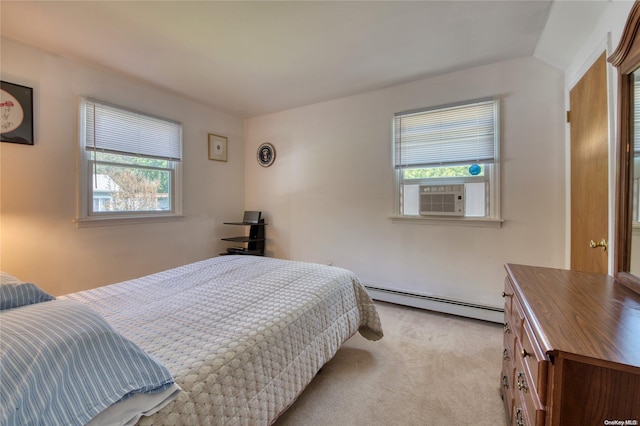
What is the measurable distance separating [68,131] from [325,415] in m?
3.12

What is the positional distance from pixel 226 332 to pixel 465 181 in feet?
8.31

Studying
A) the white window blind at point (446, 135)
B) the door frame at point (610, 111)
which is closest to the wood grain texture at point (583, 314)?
the door frame at point (610, 111)

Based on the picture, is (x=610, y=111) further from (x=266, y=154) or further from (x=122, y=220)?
(x=122, y=220)

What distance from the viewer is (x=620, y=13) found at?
140 cm

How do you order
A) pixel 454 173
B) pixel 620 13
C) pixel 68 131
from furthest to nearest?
pixel 454 173 → pixel 68 131 → pixel 620 13

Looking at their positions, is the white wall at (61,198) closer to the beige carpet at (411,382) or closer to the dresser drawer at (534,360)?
the beige carpet at (411,382)

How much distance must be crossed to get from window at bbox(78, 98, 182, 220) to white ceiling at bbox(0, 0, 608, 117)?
48cm

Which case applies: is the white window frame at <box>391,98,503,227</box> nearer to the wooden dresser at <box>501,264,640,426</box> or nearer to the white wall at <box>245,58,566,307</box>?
the white wall at <box>245,58,566,307</box>

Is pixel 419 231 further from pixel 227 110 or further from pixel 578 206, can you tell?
pixel 227 110

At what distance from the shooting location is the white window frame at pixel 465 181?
8.13 ft

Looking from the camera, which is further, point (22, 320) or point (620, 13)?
point (620, 13)

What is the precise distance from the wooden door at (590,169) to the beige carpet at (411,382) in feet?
3.15

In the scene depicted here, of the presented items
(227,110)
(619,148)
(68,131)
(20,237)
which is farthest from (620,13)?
(20,237)

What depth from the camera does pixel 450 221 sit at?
8.88 feet
